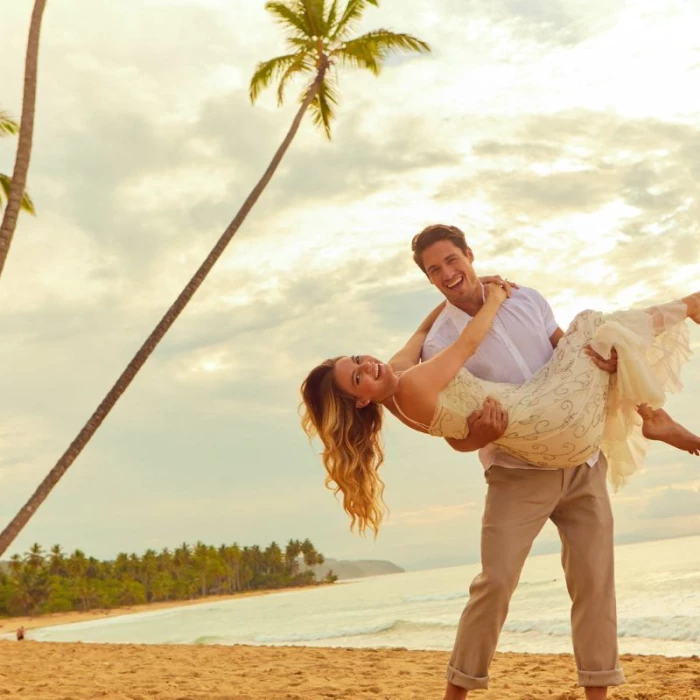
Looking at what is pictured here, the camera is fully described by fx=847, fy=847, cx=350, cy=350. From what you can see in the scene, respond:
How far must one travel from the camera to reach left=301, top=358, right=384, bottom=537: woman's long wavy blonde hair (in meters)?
3.94

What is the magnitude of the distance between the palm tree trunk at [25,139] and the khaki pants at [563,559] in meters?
7.99

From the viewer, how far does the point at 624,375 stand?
3.89 meters

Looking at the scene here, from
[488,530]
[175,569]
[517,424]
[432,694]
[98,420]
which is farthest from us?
[175,569]

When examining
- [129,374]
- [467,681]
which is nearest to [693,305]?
[467,681]

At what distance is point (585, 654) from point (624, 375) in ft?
4.58

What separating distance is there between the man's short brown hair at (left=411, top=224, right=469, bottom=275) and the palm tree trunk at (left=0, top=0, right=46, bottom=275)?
25.0ft

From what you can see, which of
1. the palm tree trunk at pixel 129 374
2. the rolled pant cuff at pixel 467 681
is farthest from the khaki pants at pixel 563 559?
the palm tree trunk at pixel 129 374

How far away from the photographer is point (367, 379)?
12.1 ft

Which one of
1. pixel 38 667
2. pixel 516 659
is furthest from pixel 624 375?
pixel 38 667

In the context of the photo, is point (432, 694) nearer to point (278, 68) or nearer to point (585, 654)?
point (585, 654)

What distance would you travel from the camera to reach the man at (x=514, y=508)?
3932mm

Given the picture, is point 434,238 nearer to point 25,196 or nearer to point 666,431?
point 666,431

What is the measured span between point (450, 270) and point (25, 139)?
860 centimetres

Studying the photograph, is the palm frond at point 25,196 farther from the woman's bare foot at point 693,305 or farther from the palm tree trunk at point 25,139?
the woman's bare foot at point 693,305
